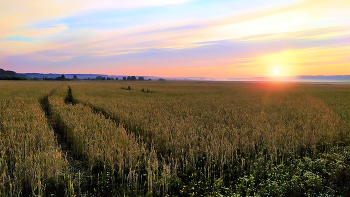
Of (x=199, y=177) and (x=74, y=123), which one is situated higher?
(x=74, y=123)

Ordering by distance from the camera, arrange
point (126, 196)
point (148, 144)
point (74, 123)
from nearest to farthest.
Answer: point (126, 196) → point (148, 144) → point (74, 123)

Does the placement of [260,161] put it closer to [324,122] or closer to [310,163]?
[310,163]

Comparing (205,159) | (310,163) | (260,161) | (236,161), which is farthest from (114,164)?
(310,163)

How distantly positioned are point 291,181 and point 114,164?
4.96m

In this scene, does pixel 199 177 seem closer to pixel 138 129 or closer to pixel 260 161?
pixel 260 161

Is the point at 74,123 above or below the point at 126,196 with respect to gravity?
above

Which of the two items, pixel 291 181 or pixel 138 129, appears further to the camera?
pixel 138 129

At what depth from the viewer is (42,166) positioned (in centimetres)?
538

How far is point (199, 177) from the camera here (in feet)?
18.1

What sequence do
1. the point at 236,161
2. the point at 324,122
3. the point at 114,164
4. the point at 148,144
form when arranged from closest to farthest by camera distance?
1. the point at 114,164
2. the point at 236,161
3. the point at 148,144
4. the point at 324,122

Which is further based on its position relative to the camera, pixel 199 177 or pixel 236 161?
pixel 236 161

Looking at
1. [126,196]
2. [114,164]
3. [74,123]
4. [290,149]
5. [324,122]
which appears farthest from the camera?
[324,122]

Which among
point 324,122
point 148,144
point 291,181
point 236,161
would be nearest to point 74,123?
point 148,144

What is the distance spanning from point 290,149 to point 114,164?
20.8ft
